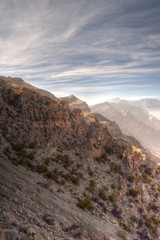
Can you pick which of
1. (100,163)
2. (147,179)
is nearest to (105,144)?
(100,163)

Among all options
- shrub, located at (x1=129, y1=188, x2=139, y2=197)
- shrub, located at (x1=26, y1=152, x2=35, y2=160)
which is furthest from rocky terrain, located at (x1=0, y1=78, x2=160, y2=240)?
shrub, located at (x1=26, y1=152, x2=35, y2=160)

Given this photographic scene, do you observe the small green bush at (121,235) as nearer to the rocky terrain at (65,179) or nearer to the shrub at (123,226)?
the rocky terrain at (65,179)

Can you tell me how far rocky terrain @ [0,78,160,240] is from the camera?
679 inches

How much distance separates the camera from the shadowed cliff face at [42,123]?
119ft

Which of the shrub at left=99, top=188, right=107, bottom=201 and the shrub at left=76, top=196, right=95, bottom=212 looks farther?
the shrub at left=99, top=188, right=107, bottom=201

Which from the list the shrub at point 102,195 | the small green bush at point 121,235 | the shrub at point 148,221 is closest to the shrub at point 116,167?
the shrub at point 102,195

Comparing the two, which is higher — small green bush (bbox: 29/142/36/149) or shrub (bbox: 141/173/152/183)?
small green bush (bbox: 29/142/36/149)

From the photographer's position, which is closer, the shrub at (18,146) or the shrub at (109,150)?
the shrub at (18,146)

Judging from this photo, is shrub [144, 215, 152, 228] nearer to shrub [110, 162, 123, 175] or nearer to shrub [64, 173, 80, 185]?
shrub [110, 162, 123, 175]

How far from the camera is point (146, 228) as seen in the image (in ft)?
109

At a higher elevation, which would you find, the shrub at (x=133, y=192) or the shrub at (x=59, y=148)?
the shrub at (x=59, y=148)

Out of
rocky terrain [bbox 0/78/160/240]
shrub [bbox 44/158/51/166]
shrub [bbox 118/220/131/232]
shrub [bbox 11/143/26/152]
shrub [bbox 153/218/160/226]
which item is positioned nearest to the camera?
rocky terrain [bbox 0/78/160/240]

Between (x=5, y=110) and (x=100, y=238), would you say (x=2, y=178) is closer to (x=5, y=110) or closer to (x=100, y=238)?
(x=100, y=238)


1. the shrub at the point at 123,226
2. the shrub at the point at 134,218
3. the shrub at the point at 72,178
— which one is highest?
the shrub at the point at 72,178
